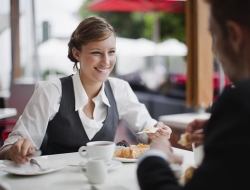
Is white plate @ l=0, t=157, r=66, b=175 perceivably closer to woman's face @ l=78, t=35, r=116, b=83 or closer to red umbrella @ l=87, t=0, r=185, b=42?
woman's face @ l=78, t=35, r=116, b=83

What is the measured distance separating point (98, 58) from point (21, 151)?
70 cm

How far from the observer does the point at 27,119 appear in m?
1.94

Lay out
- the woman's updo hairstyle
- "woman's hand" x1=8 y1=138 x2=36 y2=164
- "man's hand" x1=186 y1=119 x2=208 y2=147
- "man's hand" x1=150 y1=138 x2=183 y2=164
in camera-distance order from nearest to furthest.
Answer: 1. "man's hand" x1=150 y1=138 x2=183 y2=164
2. "man's hand" x1=186 y1=119 x2=208 y2=147
3. "woman's hand" x1=8 y1=138 x2=36 y2=164
4. the woman's updo hairstyle

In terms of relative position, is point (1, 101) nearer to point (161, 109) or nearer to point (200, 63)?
point (200, 63)

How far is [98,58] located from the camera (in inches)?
81.5

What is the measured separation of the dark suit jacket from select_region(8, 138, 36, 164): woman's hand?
2.79 feet

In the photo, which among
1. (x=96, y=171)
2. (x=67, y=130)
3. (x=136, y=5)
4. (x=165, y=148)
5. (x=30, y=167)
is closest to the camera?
(x=165, y=148)

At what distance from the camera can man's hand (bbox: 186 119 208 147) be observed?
1326 mm

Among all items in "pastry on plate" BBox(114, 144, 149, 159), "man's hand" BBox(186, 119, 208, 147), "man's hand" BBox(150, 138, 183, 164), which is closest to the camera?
"man's hand" BBox(150, 138, 183, 164)

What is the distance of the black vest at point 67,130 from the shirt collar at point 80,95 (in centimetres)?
2

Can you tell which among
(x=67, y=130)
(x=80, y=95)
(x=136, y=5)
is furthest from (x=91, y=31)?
(x=136, y=5)

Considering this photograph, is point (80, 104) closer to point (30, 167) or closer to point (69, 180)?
point (30, 167)

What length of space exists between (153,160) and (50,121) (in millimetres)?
1103

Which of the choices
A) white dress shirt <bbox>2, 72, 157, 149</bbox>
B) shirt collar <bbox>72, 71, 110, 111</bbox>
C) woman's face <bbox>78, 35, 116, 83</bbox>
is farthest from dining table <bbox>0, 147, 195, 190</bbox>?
woman's face <bbox>78, 35, 116, 83</bbox>
